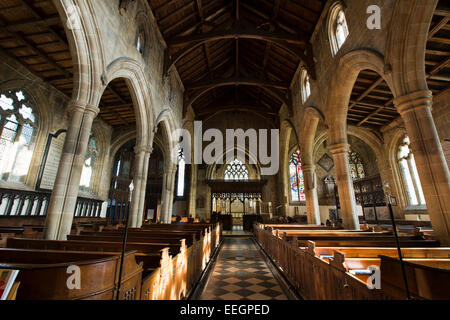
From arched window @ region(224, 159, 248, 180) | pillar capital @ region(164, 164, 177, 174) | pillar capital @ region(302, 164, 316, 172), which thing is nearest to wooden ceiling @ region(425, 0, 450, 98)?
pillar capital @ region(302, 164, 316, 172)

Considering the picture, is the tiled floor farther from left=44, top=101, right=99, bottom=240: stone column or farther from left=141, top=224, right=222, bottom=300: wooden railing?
left=44, top=101, right=99, bottom=240: stone column

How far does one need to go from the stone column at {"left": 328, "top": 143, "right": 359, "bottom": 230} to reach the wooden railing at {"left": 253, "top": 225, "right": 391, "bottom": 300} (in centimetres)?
358

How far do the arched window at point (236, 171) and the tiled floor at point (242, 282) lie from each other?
11.6m

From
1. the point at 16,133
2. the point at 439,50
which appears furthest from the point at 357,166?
the point at 16,133

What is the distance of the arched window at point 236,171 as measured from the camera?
17.4m

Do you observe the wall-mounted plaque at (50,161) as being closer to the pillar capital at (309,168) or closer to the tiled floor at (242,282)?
the tiled floor at (242,282)

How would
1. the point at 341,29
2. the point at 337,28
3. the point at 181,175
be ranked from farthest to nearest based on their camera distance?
the point at 181,175
the point at 337,28
the point at 341,29

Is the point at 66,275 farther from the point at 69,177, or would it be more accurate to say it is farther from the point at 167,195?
the point at 167,195

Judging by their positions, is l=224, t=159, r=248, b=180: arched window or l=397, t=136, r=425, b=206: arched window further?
l=224, t=159, r=248, b=180: arched window

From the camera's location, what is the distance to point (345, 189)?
6688 millimetres

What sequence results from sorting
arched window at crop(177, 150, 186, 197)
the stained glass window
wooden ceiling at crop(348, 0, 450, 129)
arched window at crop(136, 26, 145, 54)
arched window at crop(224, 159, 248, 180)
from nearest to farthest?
wooden ceiling at crop(348, 0, 450, 129)
the stained glass window
arched window at crop(136, 26, 145, 54)
arched window at crop(177, 150, 186, 197)
arched window at crop(224, 159, 248, 180)

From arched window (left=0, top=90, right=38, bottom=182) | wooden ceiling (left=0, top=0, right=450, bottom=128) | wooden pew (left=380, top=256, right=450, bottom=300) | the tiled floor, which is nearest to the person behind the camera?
wooden pew (left=380, top=256, right=450, bottom=300)

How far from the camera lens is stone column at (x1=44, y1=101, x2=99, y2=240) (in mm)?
3971

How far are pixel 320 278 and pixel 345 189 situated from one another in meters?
5.14
